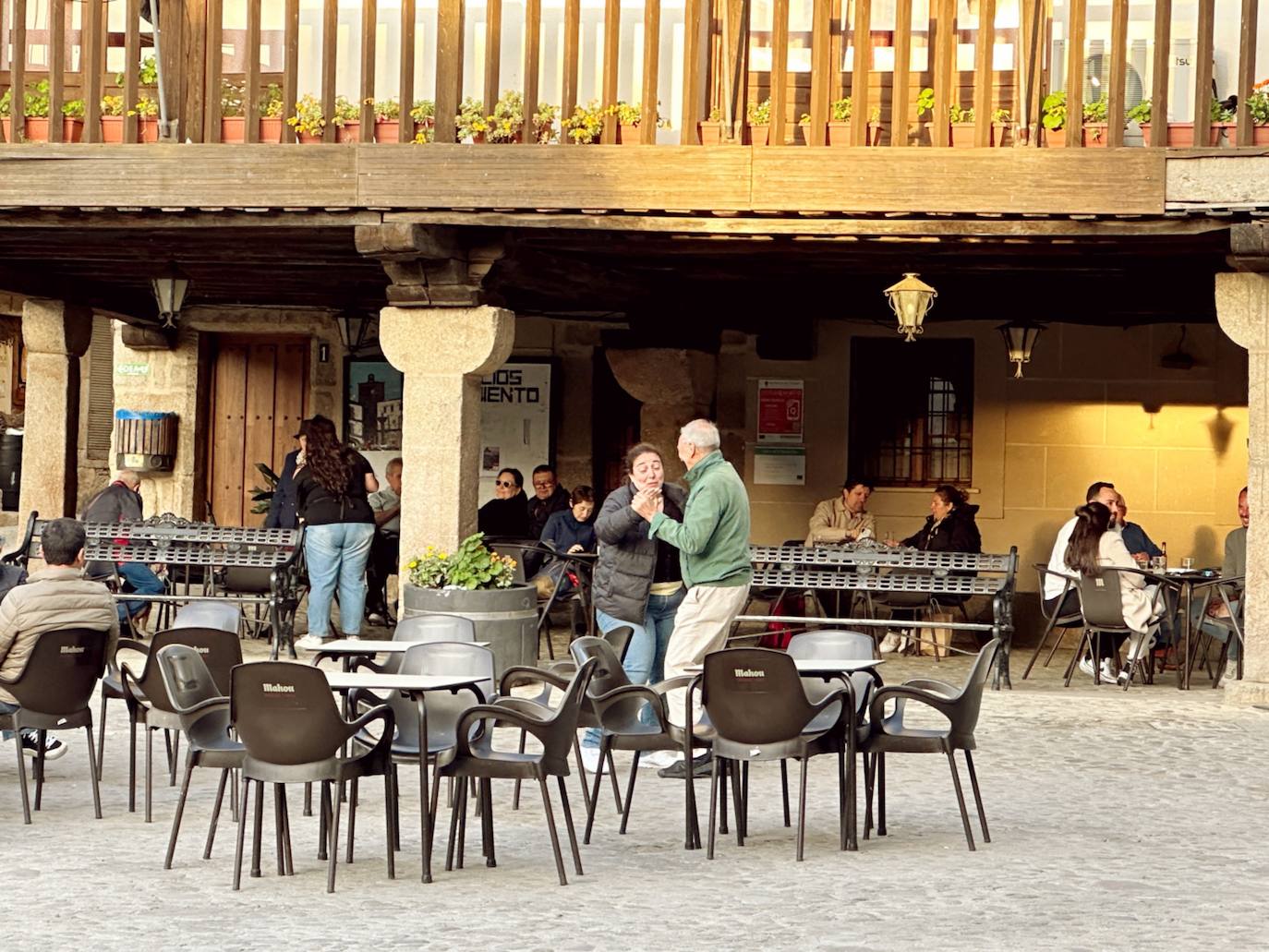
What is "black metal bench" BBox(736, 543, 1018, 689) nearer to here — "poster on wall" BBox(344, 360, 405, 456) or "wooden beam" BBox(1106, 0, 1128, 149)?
"wooden beam" BBox(1106, 0, 1128, 149)

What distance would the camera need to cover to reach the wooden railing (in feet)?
34.5

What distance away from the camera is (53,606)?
25.2 feet

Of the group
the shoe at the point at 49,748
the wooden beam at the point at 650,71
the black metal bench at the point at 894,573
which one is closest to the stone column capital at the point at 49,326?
the black metal bench at the point at 894,573

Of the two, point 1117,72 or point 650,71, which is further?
point 650,71

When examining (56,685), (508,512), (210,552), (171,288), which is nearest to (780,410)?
(508,512)

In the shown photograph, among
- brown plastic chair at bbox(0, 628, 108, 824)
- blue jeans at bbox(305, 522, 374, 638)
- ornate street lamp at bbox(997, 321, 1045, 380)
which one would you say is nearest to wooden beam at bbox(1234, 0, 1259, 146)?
ornate street lamp at bbox(997, 321, 1045, 380)

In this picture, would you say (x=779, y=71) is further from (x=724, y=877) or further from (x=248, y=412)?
(x=248, y=412)

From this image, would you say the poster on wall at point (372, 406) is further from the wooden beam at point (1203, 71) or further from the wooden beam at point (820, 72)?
the wooden beam at point (1203, 71)

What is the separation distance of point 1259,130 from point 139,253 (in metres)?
7.29

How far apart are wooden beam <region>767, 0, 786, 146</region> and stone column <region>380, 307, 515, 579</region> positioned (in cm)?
198

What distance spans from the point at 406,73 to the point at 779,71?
2.07 meters

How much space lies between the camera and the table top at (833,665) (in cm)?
721

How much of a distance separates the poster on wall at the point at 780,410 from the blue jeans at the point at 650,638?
7.83 meters

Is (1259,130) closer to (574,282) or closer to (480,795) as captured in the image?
(574,282)
